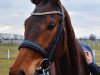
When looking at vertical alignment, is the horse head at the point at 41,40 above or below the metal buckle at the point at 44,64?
above

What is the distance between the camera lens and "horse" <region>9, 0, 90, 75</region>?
13.4 ft

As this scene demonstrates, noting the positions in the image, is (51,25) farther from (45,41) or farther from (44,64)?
(44,64)

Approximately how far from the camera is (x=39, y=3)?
463 cm

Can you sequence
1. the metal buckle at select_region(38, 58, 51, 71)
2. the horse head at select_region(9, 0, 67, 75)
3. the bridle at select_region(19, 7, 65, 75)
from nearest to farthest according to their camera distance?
the horse head at select_region(9, 0, 67, 75)
the bridle at select_region(19, 7, 65, 75)
the metal buckle at select_region(38, 58, 51, 71)

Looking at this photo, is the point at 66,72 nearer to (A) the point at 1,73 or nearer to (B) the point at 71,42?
(B) the point at 71,42

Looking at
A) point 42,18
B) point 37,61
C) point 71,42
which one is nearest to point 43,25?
point 42,18

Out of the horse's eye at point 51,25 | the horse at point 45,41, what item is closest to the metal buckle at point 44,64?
the horse at point 45,41

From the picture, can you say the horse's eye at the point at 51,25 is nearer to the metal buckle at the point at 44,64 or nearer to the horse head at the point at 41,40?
the horse head at the point at 41,40

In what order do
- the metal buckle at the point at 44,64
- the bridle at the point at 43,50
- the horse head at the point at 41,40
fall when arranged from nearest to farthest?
the horse head at the point at 41,40
the bridle at the point at 43,50
the metal buckle at the point at 44,64

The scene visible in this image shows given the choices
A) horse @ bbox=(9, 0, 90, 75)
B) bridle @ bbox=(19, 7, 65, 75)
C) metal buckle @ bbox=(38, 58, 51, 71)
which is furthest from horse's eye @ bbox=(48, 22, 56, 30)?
metal buckle @ bbox=(38, 58, 51, 71)

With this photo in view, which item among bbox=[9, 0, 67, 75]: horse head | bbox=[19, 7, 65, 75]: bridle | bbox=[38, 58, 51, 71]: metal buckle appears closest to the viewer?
bbox=[9, 0, 67, 75]: horse head

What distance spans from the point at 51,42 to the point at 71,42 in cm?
65

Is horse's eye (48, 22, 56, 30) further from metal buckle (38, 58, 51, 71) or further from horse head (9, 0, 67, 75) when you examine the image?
metal buckle (38, 58, 51, 71)

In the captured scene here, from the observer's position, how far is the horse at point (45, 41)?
408cm
